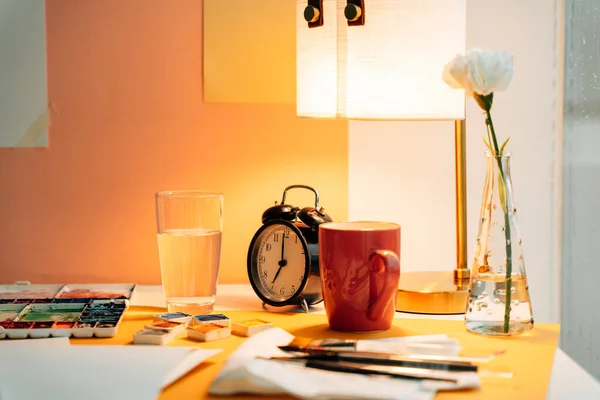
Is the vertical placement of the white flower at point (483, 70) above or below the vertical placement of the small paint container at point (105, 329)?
above

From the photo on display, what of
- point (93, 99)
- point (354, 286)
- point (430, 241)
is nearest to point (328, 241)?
point (354, 286)

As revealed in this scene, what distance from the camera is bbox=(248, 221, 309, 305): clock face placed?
112 cm

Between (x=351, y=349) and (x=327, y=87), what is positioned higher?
(x=327, y=87)

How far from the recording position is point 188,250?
3.60 feet

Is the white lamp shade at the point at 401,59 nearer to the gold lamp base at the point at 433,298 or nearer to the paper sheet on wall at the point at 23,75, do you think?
the gold lamp base at the point at 433,298

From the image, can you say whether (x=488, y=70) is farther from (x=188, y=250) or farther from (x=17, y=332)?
(x=17, y=332)

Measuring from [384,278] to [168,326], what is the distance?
272 mm

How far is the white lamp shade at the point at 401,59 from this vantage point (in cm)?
107

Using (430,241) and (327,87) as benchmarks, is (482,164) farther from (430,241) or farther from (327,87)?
(327,87)

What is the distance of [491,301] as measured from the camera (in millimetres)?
993

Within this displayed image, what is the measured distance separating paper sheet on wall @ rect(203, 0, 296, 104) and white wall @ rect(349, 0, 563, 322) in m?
0.15

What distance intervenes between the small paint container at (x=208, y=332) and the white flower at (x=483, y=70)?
1.38ft

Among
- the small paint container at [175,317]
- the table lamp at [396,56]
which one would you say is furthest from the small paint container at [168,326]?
the table lamp at [396,56]

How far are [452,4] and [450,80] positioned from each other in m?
0.14
